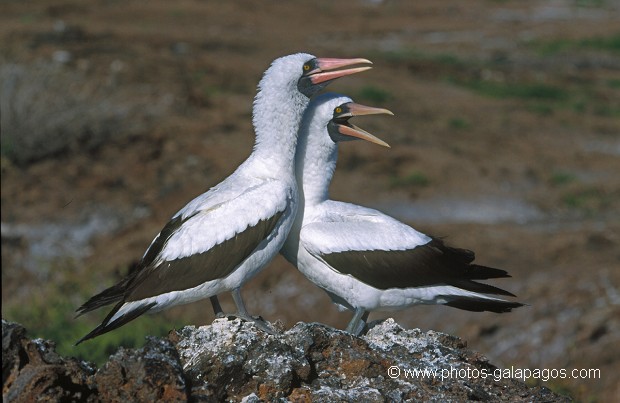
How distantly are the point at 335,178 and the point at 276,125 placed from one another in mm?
9474

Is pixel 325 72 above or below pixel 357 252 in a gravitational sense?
above

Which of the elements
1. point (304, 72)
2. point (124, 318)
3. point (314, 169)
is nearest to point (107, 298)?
point (124, 318)

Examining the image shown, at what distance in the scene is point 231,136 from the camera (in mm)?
16125

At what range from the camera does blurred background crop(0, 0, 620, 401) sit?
8.89 metres

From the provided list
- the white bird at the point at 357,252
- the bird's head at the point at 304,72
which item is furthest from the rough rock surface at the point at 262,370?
the bird's head at the point at 304,72

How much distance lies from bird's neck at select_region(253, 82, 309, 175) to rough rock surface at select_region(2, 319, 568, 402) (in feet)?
3.13

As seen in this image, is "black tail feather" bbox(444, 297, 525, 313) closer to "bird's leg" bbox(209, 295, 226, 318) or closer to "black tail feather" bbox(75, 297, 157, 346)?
"bird's leg" bbox(209, 295, 226, 318)

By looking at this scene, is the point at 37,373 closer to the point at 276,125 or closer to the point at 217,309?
the point at 217,309

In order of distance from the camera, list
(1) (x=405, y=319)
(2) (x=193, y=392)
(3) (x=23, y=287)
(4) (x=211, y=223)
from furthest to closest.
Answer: (3) (x=23, y=287) → (1) (x=405, y=319) → (4) (x=211, y=223) → (2) (x=193, y=392)

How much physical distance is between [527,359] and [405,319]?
133 cm

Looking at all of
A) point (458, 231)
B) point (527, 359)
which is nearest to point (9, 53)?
point (458, 231)

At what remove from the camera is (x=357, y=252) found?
17.9ft

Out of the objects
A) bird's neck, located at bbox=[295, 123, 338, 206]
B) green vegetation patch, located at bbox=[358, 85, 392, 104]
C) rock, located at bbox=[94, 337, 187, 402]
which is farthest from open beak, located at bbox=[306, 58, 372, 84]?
green vegetation patch, located at bbox=[358, 85, 392, 104]

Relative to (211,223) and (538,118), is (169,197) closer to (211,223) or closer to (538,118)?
(211,223)
